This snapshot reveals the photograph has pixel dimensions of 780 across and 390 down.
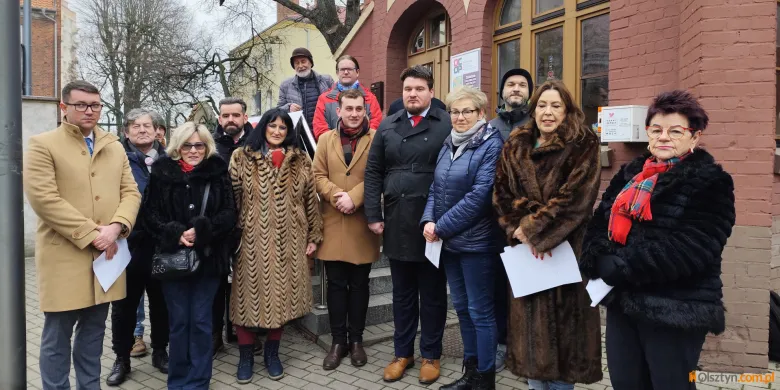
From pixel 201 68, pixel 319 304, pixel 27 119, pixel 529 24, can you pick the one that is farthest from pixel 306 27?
pixel 319 304

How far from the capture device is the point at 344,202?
4156 millimetres

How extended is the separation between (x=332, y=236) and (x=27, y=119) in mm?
7403

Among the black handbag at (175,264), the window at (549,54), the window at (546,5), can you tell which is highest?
the window at (546,5)

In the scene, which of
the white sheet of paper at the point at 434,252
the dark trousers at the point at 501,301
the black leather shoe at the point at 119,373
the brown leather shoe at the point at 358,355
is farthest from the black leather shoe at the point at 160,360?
the dark trousers at the point at 501,301

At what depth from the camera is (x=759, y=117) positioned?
409 cm

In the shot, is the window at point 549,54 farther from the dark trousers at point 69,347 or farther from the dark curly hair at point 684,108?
the dark trousers at point 69,347

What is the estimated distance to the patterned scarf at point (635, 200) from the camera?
244 centimetres

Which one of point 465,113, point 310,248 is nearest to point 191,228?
point 310,248

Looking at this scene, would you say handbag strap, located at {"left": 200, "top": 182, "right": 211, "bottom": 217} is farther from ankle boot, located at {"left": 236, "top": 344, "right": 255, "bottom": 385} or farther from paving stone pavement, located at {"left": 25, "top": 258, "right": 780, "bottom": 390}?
paving stone pavement, located at {"left": 25, "top": 258, "right": 780, "bottom": 390}

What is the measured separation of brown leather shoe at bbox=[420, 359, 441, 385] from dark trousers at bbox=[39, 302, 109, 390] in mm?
2192

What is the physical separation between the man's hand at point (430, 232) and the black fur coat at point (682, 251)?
135 cm

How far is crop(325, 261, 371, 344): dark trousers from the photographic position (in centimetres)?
434

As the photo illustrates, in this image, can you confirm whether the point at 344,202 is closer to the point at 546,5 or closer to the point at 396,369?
the point at 396,369

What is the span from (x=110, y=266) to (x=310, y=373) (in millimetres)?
1734
